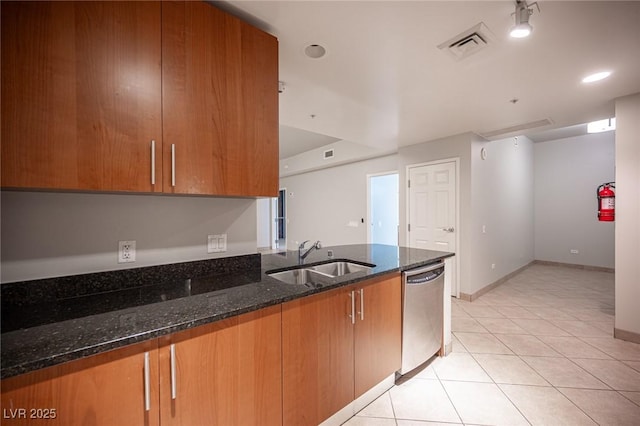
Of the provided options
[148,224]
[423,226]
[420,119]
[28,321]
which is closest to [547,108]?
[420,119]

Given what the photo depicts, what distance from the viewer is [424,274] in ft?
6.60

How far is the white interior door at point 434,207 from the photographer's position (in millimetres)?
3944

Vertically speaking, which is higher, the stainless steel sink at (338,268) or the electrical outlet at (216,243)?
the electrical outlet at (216,243)

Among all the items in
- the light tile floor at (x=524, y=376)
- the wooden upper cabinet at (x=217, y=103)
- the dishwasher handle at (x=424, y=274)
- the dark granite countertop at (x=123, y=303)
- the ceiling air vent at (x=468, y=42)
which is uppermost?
the ceiling air vent at (x=468, y=42)

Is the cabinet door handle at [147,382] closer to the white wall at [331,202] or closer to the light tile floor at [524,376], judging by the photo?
the light tile floor at [524,376]

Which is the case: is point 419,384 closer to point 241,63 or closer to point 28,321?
point 28,321

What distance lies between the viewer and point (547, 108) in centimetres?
286

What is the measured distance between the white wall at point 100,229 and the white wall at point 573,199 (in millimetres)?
7290

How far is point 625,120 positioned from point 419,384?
3.21m

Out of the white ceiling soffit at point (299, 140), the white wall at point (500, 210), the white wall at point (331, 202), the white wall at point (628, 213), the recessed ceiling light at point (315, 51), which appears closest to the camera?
the recessed ceiling light at point (315, 51)

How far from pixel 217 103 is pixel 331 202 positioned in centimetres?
516

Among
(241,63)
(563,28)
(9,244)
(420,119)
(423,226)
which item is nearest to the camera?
(9,244)

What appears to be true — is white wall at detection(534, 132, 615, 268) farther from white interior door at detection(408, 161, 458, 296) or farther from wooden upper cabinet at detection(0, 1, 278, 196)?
wooden upper cabinet at detection(0, 1, 278, 196)

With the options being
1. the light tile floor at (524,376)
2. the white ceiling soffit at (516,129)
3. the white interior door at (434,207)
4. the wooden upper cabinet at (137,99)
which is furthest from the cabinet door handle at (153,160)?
the white ceiling soffit at (516,129)
